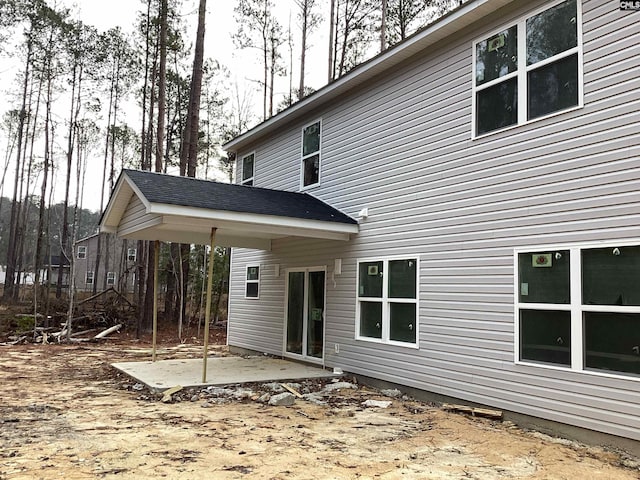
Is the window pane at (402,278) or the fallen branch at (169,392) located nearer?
the fallen branch at (169,392)

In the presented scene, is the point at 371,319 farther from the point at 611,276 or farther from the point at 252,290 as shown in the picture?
the point at 252,290

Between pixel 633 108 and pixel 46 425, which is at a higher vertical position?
pixel 633 108

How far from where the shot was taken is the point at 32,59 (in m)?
19.9

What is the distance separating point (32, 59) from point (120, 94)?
11.3ft

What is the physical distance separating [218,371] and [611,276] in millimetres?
5865

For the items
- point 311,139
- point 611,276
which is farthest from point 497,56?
point 311,139

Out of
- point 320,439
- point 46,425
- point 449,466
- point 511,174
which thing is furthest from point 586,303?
point 46,425

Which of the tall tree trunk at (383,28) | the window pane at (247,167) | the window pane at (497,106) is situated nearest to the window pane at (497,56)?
the window pane at (497,106)

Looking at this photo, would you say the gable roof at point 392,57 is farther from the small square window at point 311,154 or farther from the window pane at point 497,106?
the window pane at point 497,106

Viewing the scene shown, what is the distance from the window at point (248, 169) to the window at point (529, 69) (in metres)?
6.66

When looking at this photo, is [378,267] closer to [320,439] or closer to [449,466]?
[320,439]

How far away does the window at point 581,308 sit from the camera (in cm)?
430

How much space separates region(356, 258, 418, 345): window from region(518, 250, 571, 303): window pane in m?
1.66

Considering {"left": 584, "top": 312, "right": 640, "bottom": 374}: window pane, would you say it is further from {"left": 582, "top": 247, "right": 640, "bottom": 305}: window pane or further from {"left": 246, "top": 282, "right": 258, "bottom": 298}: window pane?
{"left": 246, "top": 282, "right": 258, "bottom": 298}: window pane
